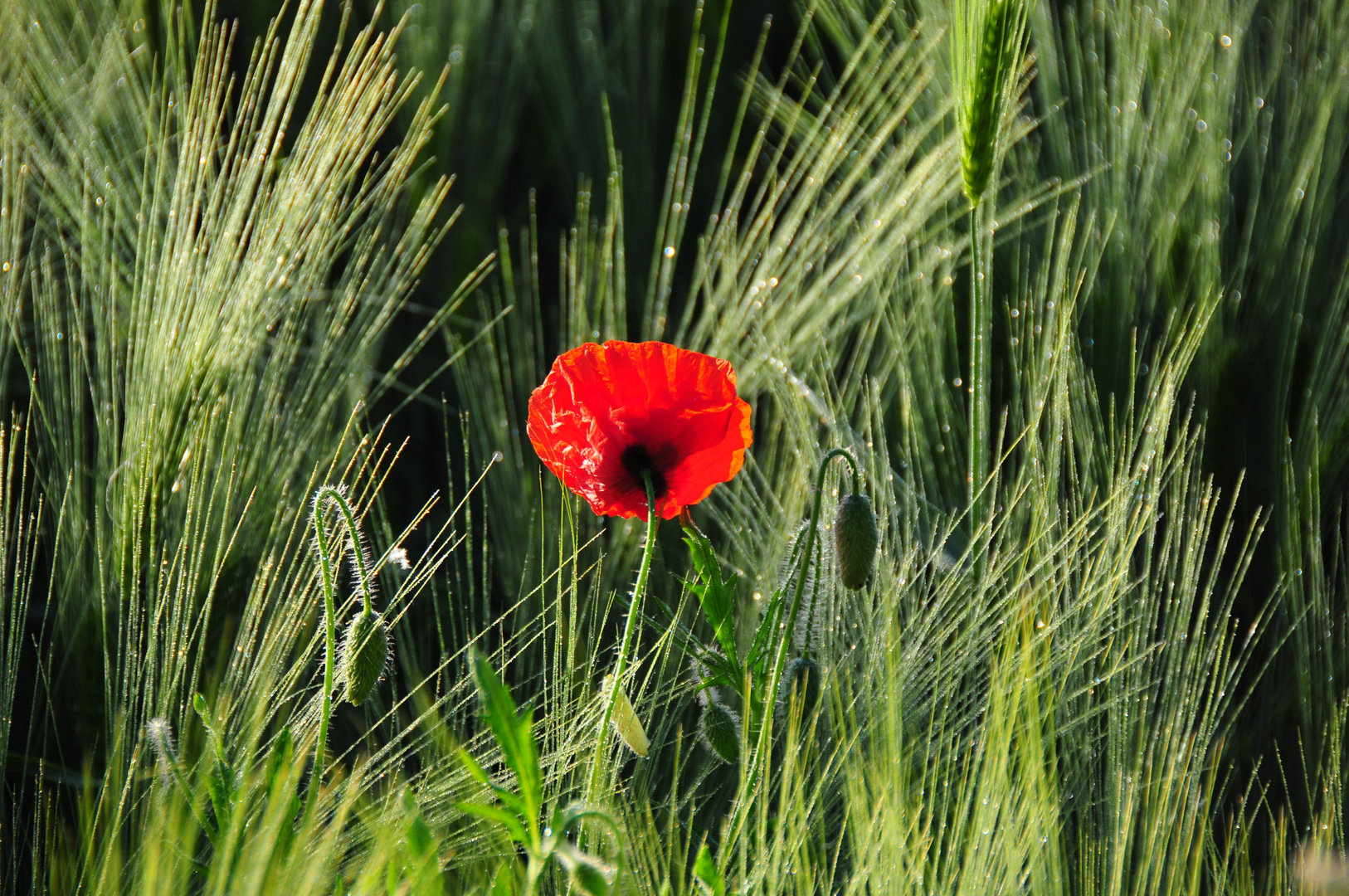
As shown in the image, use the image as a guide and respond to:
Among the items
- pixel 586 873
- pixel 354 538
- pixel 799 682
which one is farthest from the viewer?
pixel 799 682

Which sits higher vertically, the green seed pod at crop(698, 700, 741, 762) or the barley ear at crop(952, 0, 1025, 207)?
the barley ear at crop(952, 0, 1025, 207)

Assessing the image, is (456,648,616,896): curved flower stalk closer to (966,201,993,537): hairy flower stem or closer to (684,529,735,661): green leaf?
(684,529,735,661): green leaf

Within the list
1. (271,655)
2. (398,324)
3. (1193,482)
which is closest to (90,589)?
(271,655)

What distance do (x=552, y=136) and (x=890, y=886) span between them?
934mm

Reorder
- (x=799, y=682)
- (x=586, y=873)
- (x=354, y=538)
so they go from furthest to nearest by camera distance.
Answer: (x=799, y=682)
(x=354, y=538)
(x=586, y=873)

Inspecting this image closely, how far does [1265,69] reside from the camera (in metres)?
1.07

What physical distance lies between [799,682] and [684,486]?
0.16 metres

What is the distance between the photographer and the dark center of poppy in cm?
55

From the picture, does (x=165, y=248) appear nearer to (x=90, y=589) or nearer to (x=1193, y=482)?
(x=90, y=589)

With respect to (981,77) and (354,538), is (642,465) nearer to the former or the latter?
(354,538)

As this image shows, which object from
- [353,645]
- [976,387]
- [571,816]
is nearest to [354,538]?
[353,645]

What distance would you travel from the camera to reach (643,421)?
21.4 inches

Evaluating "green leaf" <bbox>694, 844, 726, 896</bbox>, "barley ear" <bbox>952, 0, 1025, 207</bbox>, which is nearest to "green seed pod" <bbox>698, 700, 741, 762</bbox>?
"green leaf" <bbox>694, 844, 726, 896</bbox>

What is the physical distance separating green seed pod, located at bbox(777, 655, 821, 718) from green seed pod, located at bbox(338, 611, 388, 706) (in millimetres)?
213
